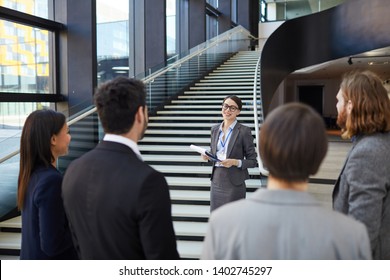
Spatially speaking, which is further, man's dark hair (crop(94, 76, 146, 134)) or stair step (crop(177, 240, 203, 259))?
stair step (crop(177, 240, 203, 259))

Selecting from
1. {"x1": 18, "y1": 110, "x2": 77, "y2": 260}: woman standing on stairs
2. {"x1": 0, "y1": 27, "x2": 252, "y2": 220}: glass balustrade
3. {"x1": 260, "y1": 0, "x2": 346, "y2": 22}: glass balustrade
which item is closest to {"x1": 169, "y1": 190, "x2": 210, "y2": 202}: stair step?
{"x1": 0, "y1": 27, "x2": 252, "y2": 220}: glass balustrade

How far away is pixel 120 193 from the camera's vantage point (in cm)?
136

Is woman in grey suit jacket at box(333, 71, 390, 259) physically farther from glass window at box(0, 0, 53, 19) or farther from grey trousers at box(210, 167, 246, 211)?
glass window at box(0, 0, 53, 19)

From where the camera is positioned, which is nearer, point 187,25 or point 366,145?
point 366,145

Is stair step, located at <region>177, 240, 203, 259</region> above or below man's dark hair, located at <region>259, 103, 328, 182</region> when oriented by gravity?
below

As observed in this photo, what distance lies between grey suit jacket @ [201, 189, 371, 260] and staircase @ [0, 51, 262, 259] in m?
3.07

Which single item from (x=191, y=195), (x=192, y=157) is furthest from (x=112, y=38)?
(x=191, y=195)

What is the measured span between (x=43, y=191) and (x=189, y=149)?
17.0 ft

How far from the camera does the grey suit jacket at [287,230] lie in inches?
40.8

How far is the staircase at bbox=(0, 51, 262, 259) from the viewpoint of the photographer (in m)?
4.55

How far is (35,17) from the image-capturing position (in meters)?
7.33
